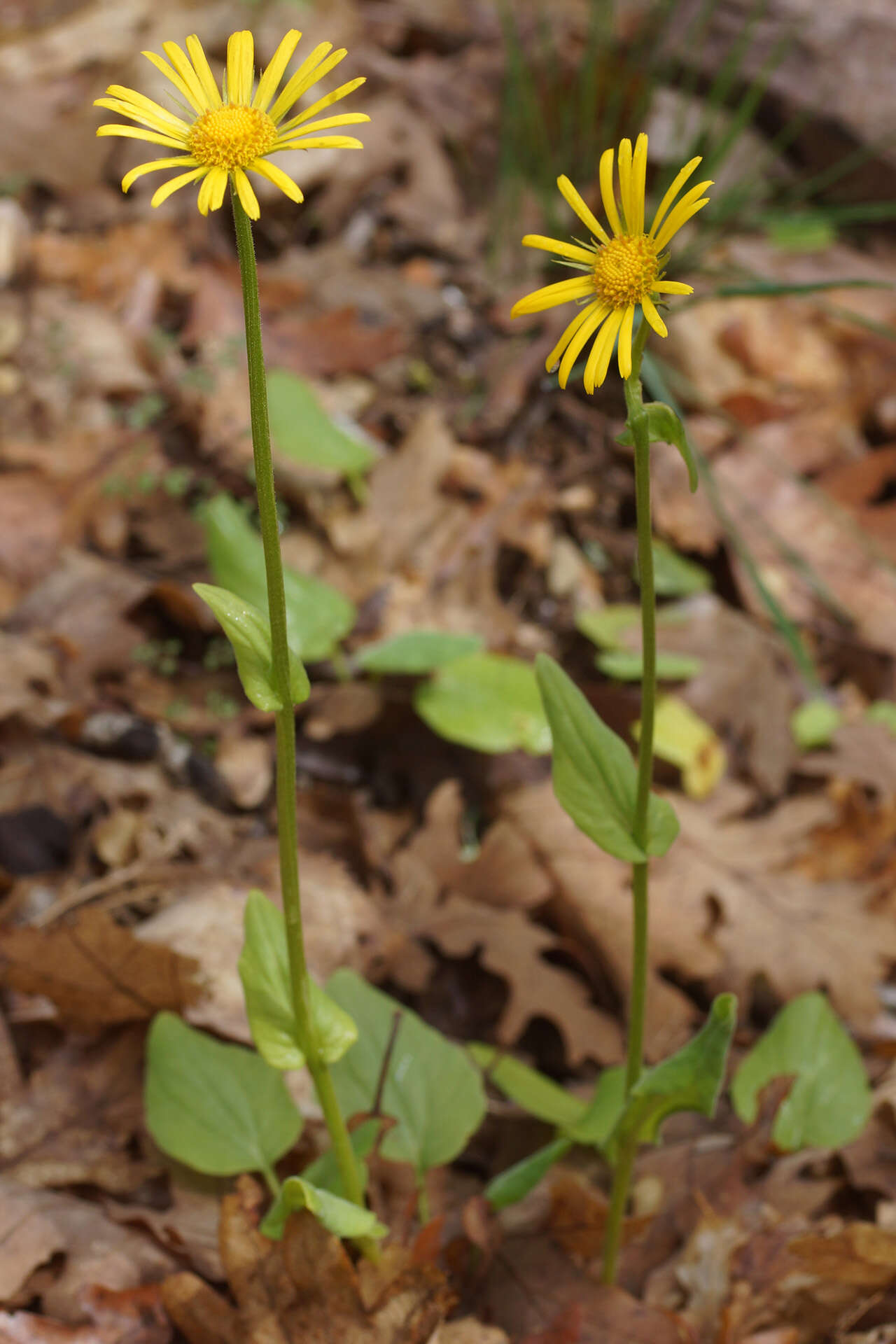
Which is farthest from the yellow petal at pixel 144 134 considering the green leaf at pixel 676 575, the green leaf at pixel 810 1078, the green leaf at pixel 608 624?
the green leaf at pixel 676 575

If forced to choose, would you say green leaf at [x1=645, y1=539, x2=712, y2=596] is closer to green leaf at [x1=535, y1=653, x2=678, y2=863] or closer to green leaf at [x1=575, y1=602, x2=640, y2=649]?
green leaf at [x1=575, y1=602, x2=640, y2=649]

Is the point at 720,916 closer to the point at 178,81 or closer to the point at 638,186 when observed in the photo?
the point at 638,186

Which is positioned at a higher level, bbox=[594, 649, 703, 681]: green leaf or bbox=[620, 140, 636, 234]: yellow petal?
bbox=[620, 140, 636, 234]: yellow petal

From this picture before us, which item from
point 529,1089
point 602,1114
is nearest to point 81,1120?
point 529,1089

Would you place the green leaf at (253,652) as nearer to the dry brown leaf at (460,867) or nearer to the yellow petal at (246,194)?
the yellow petal at (246,194)

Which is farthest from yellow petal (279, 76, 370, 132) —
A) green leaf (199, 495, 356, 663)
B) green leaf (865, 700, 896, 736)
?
green leaf (865, 700, 896, 736)
